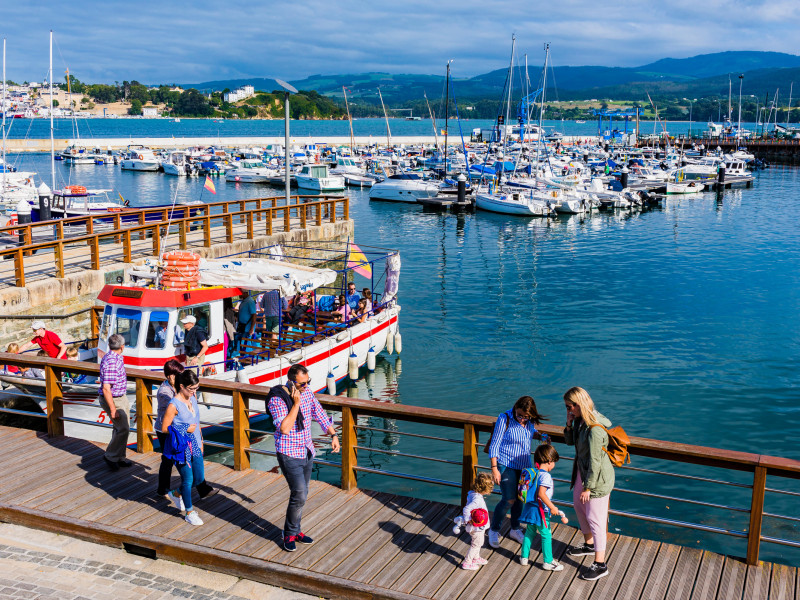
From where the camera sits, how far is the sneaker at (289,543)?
24.3ft

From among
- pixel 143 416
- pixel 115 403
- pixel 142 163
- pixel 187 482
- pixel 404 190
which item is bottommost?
pixel 187 482

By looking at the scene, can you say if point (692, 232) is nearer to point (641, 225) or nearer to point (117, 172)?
point (641, 225)

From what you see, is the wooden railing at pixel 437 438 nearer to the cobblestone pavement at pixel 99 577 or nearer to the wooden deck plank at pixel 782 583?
the wooden deck plank at pixel 782 583

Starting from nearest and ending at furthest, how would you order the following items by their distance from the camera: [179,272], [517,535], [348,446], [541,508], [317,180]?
[541,508] < [517,535] < [348,446] < [179,272] < [317,180]

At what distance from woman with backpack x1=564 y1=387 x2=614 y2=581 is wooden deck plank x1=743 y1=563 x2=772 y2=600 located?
4.12ft

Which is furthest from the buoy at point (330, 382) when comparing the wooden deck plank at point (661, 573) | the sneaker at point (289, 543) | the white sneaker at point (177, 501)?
the wooden deck plank at point (661, 573)

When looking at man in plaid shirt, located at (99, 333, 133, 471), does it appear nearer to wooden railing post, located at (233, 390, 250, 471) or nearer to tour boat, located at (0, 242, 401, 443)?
wooden railing post, located at (233, 390, 250, 471)

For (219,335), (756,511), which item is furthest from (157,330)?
(756,511)

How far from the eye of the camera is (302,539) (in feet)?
24.7

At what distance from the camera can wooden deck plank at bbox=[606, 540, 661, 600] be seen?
22.1 ft

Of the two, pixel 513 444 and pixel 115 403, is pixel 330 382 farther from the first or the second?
pixel 513 444

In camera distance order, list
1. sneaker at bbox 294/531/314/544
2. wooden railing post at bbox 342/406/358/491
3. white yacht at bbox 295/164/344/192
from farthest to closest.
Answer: white yacht at bbox 295/164/344/192
wooden railing post at bbox 342/406/358/491
sneaker at bbox 294/531/314/544

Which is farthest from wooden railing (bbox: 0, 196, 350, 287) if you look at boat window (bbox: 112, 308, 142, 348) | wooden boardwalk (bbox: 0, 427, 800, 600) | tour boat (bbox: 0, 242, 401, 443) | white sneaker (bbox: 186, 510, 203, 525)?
white sneaker (bbox: 186, 510, 203, 525)

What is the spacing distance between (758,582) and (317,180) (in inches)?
2872
